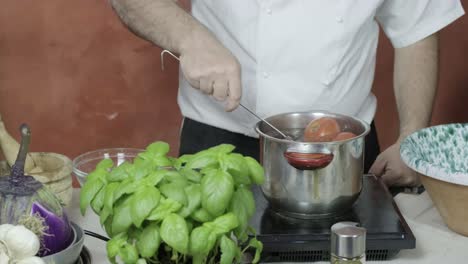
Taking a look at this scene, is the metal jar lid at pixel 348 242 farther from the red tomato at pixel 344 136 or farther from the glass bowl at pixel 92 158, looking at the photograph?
the glass bowl at pixel 92 158

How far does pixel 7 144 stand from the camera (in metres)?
1.45

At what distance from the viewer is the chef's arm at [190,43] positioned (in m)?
1.43

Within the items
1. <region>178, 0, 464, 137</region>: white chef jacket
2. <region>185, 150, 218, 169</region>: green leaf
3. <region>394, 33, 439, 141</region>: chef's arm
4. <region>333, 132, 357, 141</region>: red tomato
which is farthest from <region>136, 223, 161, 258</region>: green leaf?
<region>394, 33, 439, 141</region>: chef's arm

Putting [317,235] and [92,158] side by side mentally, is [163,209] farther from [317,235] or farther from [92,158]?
[92,158]

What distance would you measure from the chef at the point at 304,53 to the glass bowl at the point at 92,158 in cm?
24

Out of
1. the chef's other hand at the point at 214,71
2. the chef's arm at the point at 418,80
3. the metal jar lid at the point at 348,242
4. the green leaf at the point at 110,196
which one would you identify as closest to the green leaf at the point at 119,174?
the green leaf at the point at 110,196

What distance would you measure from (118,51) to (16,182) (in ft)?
4.98

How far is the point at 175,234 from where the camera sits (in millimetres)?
987

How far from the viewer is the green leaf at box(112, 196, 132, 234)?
102 centimetres

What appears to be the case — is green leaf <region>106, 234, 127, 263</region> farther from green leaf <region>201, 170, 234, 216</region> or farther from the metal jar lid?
the metal jar lid

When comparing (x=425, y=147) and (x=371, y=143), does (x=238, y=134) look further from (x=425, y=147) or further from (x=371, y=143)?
(x=425, y=147)

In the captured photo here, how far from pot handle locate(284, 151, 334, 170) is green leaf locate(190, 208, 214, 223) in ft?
0.98

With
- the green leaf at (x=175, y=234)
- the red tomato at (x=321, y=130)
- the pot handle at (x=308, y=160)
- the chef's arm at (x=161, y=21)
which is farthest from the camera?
the chef's arm at (x=161, y=21)

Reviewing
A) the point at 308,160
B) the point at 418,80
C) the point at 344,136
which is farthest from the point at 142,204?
the point at 418,80
